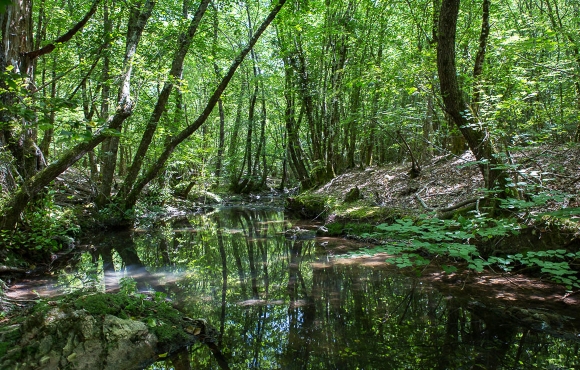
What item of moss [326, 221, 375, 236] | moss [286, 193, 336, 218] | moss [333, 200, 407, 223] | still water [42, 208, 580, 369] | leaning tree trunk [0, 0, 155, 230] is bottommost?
still water [42, 208, 580, 369]

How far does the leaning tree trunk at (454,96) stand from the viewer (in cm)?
538

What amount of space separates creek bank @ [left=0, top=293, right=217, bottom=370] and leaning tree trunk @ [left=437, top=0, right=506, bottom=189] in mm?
5070

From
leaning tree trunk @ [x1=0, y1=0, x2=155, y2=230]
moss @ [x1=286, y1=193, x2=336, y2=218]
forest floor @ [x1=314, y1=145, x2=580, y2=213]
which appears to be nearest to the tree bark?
leaning tree trunk @ [x1=0, y1=0, x2=155, y2=230]

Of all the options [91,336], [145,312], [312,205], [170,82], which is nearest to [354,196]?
[312,205]

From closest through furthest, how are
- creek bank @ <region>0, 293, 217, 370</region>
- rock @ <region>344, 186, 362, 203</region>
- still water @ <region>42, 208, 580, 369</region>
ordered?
creek bank @ <region>0, 293, 217, 370</region> < still water @ <region>42, 208, 580, 369</region> < rock @ <region>344, 186, 362, 203</region>

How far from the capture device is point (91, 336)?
11.0 feet

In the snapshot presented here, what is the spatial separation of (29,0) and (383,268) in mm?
9495

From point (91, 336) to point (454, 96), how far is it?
6090mm

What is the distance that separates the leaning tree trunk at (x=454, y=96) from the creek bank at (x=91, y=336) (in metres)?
5.07

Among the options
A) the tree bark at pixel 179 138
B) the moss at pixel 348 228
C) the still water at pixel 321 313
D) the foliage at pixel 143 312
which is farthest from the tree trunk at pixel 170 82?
the foliage at pixel 143 312

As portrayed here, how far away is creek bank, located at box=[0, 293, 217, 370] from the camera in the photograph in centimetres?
315

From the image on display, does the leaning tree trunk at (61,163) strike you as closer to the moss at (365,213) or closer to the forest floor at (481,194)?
the forest floor at (481,194)

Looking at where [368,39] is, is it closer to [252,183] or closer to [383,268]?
[383,268]

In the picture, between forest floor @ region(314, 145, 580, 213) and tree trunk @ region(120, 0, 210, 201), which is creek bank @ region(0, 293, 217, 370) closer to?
forest floor @ region(314, 145, 580, 213)
